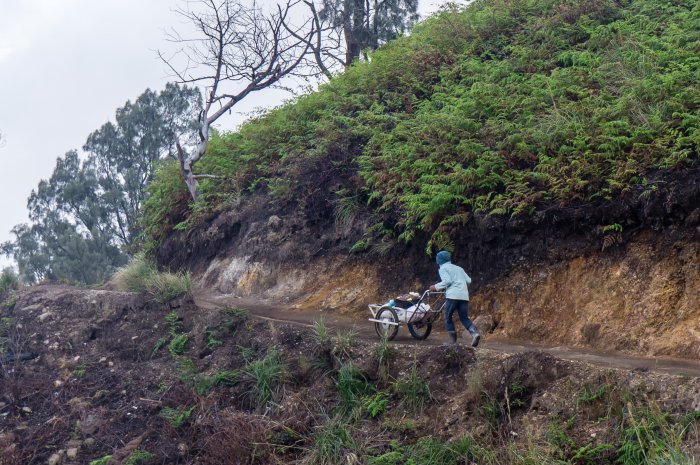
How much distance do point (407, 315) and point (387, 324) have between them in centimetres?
41

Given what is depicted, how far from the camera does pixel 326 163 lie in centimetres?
1723

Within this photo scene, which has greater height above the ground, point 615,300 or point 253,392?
point 253,392

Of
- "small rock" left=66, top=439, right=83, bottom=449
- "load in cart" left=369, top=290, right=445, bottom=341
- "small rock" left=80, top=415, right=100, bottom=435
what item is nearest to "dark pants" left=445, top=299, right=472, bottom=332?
"load in cart" left=369, top=290, right=445, bottom=341

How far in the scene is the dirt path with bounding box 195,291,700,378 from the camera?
8.70m

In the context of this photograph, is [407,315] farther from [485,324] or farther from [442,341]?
[485,324]

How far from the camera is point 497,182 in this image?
12.4 metres

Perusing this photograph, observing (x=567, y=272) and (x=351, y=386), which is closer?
(x=351, y=386)

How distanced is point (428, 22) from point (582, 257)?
12.0 metres

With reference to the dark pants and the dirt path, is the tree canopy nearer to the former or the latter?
the dirt path

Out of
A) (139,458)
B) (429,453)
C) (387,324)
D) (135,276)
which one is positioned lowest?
(429,453)

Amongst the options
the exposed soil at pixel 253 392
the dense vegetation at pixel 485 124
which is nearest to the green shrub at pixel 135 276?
the exposed soil at pixel 253 392

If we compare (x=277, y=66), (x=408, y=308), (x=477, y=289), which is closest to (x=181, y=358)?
(x=408, y=308)

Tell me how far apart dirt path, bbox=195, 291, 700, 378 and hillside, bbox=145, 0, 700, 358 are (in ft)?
1.06

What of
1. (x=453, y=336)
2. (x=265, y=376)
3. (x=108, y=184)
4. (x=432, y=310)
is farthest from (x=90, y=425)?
(x=108, y=184)
